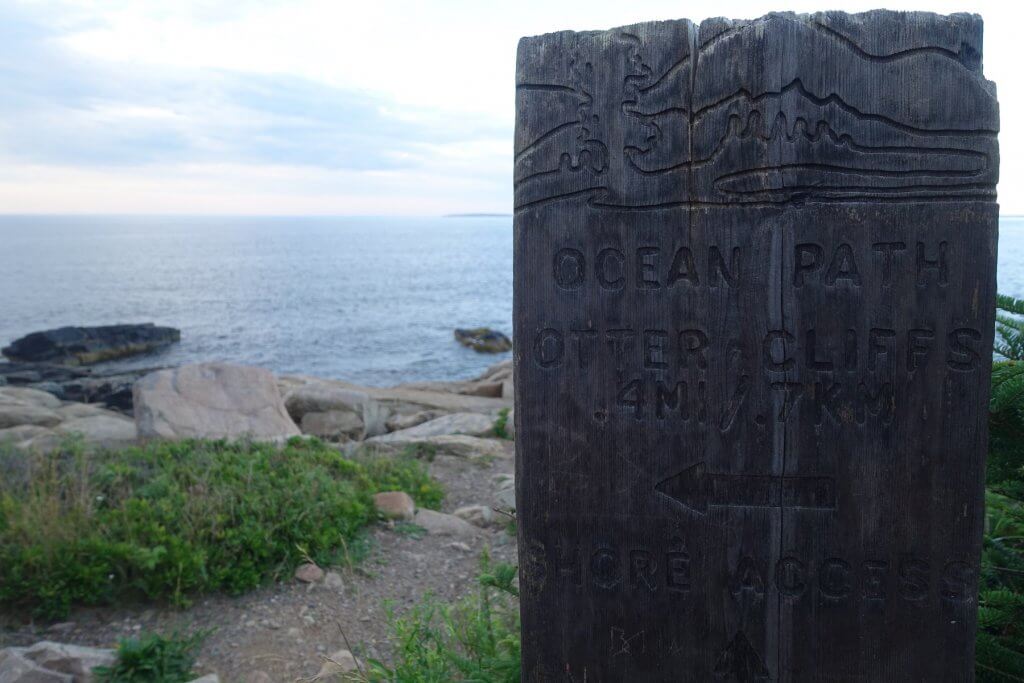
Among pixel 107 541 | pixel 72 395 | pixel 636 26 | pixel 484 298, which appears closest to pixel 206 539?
pixel 107 541

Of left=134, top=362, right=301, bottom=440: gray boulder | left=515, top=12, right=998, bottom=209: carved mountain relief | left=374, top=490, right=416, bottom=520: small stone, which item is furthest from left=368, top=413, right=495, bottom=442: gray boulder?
left=515, top=12, right=998, bottom=209: carved mountain relief

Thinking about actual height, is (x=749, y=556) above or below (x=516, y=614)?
above

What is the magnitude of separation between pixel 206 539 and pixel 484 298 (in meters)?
48.2

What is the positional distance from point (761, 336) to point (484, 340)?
30.1 metres

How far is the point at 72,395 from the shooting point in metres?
Result: 19.6

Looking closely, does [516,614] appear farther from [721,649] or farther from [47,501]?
[47,501]

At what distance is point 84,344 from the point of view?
2886 centimetres

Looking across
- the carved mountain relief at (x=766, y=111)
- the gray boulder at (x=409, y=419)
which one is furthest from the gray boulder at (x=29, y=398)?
the carved mountain relief at (x=766, y=111)

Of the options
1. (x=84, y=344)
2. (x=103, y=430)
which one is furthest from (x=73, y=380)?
(x=103, y=430)

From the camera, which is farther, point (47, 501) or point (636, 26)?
point (47, 501)

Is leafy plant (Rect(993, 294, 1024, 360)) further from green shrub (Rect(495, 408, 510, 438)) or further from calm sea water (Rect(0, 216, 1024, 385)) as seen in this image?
green shrub (Rect(495, 408, 510, 438))

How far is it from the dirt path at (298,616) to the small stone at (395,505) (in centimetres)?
30

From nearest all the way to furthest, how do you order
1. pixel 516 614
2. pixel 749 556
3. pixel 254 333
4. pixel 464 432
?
1. pixel 749 556
2. pixel 516 614
3. pixel 464 432
4. pixel 254 333

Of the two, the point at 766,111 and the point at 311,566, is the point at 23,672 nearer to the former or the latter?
the point at 311,566
